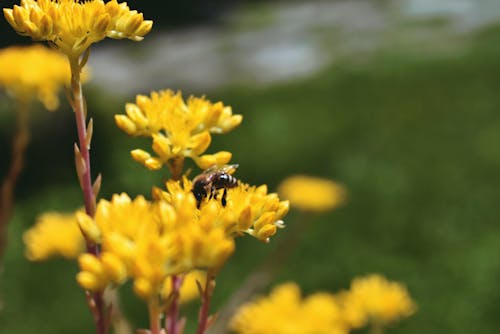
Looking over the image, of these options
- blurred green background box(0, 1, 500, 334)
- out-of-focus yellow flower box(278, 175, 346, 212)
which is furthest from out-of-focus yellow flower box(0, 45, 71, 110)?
blurred green background box(0, 1, 500, 334)

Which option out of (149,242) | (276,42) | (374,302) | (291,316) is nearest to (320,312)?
(291,316)

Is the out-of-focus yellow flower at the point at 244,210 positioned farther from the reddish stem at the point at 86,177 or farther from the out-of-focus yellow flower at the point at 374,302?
the out-of-focus yellow flower at the point at 374,302

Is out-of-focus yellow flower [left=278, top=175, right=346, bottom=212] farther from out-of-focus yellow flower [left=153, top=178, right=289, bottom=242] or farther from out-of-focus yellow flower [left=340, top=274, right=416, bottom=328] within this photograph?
out-of-focus yellow flower [left=153, top=178, right=289, bottom=242]

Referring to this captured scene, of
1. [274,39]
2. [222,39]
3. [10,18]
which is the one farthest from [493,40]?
[10,18]

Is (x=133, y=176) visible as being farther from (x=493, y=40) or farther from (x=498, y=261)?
(x=493, y=40)

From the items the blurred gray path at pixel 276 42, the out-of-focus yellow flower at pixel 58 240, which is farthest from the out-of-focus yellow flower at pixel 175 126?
the blurred gray path at pixel 276 42

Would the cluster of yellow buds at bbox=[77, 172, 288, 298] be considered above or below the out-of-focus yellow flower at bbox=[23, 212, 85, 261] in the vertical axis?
Result: below
